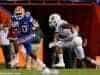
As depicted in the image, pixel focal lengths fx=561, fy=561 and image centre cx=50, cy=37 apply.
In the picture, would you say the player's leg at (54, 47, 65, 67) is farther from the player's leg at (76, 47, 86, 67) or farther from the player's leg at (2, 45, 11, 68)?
the player's leg at (2, 45, 11, 68)

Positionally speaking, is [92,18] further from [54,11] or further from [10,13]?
[10,13]

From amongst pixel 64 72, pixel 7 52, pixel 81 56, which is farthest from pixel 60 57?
pixel 7 52

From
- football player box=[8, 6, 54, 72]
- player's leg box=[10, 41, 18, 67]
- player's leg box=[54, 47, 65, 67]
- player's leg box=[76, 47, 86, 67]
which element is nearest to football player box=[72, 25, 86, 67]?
player's leg box=[76, 47, 86, 67]

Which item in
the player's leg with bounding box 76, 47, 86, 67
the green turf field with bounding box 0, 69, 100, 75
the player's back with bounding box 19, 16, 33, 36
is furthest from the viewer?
the player's leg with bounding box 76, 47, 86, 67

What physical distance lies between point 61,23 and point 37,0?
2.37 ft

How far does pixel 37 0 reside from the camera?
39.8ft

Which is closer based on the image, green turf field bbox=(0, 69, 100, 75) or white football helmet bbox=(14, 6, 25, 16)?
green turf field bbox=(0, 69, 100, 75)

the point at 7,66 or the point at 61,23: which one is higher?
the point at 61,23

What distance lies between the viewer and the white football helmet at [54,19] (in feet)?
39.9

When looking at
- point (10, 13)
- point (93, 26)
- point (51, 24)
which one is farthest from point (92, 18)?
point (10, 13)

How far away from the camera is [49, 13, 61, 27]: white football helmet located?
478 inches

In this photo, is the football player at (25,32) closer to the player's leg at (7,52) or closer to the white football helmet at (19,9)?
the white football helmet at (19,9)

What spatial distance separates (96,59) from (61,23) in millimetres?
1105

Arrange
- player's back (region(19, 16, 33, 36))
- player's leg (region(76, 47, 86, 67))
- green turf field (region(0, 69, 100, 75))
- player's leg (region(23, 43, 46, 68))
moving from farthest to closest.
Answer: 1. player's leg (region(76, 47, 86, 67))
2. player's leg (region(23, 43, 46, 68))
3. player's back (region(19, 16, 33, 36))
4. green turf field (region(0, 69, 100, 75))
